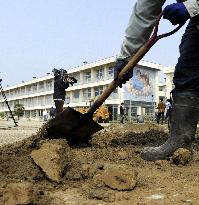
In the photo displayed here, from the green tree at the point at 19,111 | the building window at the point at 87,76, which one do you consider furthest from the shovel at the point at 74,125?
the building window at the point at 87,76

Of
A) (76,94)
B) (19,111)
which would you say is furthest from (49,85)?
(19,111)

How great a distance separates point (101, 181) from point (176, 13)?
1.41m

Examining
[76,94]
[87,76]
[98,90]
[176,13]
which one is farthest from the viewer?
[76,94]

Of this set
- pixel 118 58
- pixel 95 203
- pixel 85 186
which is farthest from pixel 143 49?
pixel 95 203

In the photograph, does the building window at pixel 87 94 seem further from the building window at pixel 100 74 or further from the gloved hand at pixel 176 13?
the gloved hand at pixel 176 13

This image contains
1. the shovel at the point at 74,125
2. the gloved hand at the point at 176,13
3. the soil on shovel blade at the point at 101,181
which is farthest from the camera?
the shovel at the point at 74,125

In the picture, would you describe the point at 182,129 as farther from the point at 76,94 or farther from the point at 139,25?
the point at 76,94

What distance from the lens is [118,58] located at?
337 centimetres

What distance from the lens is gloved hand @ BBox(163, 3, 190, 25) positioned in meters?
2.82

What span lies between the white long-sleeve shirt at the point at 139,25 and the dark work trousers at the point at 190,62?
1.10ft

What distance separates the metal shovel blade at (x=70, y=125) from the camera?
12.0ft

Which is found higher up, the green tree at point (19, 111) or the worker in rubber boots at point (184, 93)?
the worker in rubber boots at point (184, 93)

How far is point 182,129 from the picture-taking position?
3.05 meters

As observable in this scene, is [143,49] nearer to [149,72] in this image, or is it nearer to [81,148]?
[81,148]
